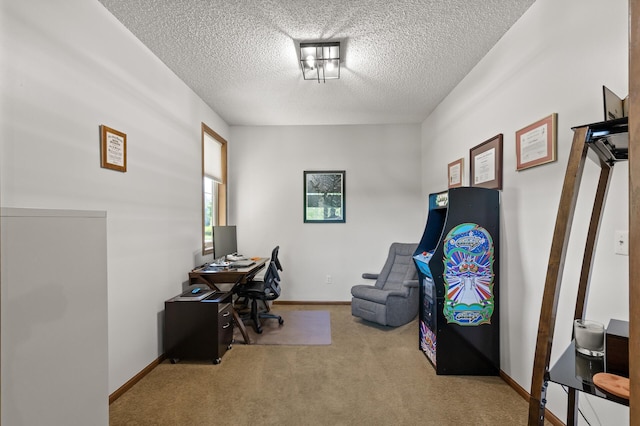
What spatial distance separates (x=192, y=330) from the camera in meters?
2.85

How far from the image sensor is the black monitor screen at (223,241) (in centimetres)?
377

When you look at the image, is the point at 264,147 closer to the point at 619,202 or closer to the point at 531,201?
the point at 531,201

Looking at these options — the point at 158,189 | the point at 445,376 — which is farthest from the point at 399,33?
the point at 445,376

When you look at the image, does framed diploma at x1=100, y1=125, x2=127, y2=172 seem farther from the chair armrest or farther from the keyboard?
the chair armrest

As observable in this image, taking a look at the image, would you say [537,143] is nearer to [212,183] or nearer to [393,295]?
[393,295]

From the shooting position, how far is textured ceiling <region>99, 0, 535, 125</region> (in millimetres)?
2180

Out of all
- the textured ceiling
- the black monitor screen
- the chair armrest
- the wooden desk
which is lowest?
the chair armrest

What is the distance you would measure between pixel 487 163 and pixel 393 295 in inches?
72.1

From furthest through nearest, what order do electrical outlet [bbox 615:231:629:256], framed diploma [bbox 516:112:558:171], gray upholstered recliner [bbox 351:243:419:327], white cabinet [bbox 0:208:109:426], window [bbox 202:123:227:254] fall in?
window [bbox 202:123:227:254]
gray upholstered recliner [bbox 351:243:419:327]
framed diploma [bbox 516:112:558:171]
electrical outlet [bbox 615:231:629:256]
white cabinet [bbox 0:208:109:426]

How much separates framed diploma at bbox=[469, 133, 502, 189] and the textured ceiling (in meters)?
0.83

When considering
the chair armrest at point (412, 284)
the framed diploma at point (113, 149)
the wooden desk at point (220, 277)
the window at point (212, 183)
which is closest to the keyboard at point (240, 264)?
the wooden desk at point (220, 277)

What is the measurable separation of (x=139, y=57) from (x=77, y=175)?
1.22 metres

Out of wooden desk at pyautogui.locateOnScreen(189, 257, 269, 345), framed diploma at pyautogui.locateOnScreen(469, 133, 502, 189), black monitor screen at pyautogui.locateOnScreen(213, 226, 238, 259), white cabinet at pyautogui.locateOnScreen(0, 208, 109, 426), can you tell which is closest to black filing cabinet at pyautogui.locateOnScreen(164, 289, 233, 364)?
wooden desk at pyautogui.locateOnScreen(189, 257, 269, 345)

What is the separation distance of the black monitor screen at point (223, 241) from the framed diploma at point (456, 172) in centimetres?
284
